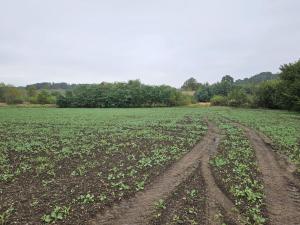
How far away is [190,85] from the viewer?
162 m

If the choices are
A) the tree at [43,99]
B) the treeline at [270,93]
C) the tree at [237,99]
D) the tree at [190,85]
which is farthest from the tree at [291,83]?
the tree at [190,85]

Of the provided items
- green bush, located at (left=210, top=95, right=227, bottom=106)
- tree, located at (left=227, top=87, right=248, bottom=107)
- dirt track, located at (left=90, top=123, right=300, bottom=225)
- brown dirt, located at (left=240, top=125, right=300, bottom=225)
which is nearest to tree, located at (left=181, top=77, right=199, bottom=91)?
green bush, located at (left=210, top=95, right=227, bottom=106)

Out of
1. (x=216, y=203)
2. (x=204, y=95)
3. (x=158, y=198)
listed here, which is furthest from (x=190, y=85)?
(x=216, y=203)

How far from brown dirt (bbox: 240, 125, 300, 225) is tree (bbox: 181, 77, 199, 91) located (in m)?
142

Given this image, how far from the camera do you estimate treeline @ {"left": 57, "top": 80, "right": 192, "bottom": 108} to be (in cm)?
8894

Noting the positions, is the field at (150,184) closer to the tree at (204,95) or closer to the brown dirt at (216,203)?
the brown dirt at (216,203)

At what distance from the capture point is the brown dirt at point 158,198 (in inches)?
285

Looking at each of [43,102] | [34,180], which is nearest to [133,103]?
[43,102]

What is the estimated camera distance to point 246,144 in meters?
17.5

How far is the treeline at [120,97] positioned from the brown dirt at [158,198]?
77.5 metres

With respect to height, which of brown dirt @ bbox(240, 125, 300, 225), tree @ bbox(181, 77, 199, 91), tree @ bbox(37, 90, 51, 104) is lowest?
brown dirt @ bbox(240, 125, 300, 225)

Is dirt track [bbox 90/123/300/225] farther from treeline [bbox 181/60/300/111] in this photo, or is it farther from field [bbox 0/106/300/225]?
treeline [bbox 181/60/300/111]

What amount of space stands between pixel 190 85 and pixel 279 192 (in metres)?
155

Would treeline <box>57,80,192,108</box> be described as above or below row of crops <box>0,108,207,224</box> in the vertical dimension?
above
